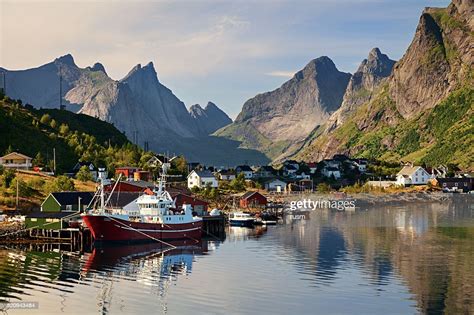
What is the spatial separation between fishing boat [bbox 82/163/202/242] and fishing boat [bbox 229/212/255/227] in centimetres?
2375

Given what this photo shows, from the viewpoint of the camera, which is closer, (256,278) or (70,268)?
(256,278)

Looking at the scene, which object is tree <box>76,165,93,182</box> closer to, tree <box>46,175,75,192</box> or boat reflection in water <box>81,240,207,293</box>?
tree <box>46,175,75,192</box>

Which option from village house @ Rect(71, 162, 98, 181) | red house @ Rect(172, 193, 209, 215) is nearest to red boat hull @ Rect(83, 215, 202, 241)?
red house @ Rect(172, 193, 209, 215)

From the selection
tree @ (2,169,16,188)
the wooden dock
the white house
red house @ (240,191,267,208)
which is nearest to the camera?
the wooden dock

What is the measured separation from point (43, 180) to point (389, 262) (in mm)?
79869

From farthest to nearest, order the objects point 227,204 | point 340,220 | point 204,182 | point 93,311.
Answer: point 204,182 < point 227,204 < point 340,220 < point 93,311

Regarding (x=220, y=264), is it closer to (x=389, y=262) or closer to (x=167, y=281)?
(x=167, y=281)

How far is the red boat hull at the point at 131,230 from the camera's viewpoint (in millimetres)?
90188

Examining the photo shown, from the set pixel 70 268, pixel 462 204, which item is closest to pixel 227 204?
pixel 462 204

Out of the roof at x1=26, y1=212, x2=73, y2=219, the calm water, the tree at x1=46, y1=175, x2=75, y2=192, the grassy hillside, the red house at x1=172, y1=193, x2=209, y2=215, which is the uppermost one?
the grassy hillside

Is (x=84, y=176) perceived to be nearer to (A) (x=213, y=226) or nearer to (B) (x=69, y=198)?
(B) (x=69, y=198)

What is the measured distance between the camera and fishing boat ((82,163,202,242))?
3561 inches

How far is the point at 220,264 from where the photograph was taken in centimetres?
7731

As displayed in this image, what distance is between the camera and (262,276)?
226ft
